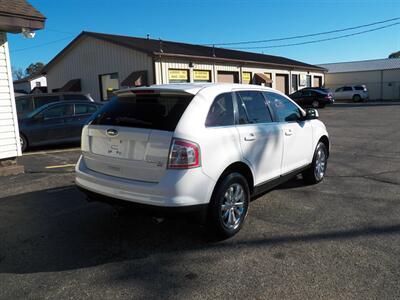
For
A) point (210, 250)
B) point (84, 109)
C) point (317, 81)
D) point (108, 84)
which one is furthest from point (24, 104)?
point (317, 81)

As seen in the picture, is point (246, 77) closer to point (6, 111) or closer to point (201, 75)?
point (201, 75)

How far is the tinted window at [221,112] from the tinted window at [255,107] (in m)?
0.32

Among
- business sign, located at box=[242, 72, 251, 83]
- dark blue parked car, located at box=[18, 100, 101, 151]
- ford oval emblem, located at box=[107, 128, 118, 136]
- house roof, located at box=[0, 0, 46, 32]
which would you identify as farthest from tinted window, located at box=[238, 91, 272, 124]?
business sign, located at box=[242, 72, 251, 83]

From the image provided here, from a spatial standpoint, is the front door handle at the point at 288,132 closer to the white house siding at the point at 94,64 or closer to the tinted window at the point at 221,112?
the tinted window at the point at 221,112

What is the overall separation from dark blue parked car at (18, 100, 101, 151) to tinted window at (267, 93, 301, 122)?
7.59 metres

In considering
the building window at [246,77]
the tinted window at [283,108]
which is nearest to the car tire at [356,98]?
the building window at [246,77]

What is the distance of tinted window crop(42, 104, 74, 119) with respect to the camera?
10806 millimetres

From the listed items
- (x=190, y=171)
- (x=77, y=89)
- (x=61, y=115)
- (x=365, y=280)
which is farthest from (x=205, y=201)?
(x=77, y=89)

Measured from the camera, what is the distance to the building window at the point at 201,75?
878 inches

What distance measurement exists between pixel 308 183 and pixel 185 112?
337cm

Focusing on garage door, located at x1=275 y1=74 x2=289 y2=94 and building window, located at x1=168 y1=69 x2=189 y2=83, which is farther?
garage door, located at x1=275 y1=74 x2=289 y2=94

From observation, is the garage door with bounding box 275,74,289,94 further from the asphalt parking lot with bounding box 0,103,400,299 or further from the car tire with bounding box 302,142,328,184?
the asphalt parking lot with bounding box 0,103,400,299

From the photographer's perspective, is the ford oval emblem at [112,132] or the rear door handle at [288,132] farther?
the rear door handle at [288,132]

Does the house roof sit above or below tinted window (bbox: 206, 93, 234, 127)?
above
